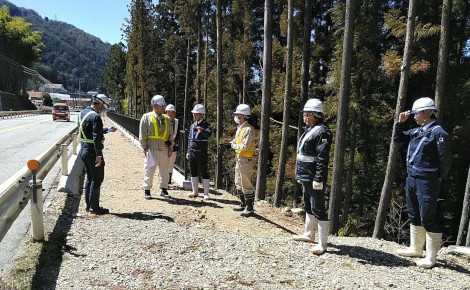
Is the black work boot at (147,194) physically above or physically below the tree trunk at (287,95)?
below

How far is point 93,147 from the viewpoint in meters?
6.06

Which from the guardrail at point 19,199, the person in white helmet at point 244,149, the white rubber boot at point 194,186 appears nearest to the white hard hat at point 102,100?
the guardrail at point 19,199

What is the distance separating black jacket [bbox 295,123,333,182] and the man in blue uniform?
3.24 m

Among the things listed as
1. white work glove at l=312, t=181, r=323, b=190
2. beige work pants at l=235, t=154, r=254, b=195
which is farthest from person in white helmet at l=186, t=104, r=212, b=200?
white work glove at l=312, t=181, r=323, b=190

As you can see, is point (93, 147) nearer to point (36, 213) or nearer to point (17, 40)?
point (36, 213)

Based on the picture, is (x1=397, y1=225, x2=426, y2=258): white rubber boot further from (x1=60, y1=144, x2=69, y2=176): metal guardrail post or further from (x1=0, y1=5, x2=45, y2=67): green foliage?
(x1=0, y1=5, x2=45, y2=67): green foliage

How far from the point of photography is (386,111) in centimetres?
1828


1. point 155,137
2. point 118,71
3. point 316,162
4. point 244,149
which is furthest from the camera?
point 118,71

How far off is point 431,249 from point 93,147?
5269mm

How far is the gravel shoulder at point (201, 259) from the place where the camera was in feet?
13.2

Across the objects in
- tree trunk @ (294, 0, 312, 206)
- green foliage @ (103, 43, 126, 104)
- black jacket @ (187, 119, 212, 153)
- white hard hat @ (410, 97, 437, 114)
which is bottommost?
black jacket @ (187, 119, 212, 153)

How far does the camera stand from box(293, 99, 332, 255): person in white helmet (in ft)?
15.9

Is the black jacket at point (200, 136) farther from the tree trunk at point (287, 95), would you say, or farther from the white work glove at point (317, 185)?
the tree trunk at point (287, 95)

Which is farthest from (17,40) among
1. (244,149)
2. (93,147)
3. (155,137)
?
(244,149)
